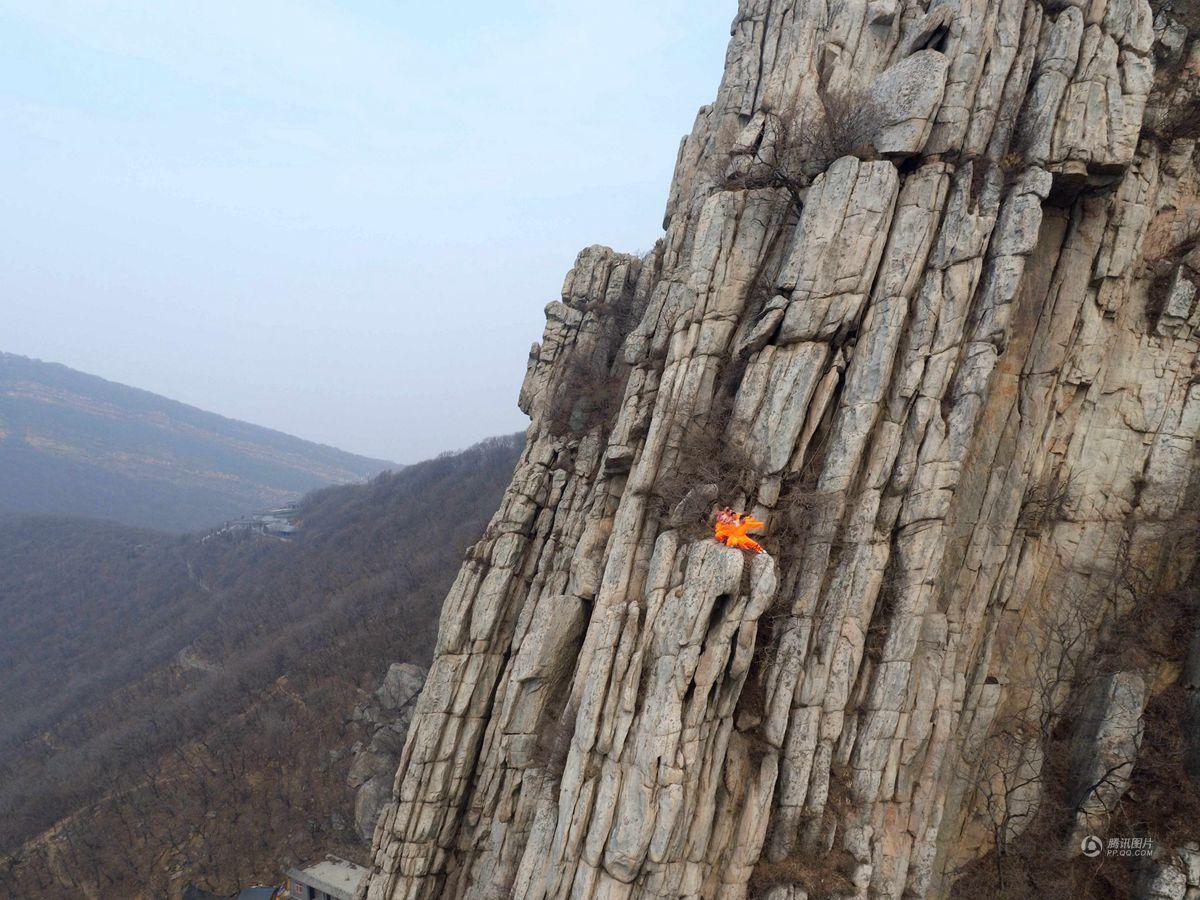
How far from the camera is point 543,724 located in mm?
22969

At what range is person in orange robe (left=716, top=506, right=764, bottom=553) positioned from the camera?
1788 cm

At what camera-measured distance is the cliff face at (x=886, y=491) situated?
1739 cm

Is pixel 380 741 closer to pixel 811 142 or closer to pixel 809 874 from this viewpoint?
pixel 809 874

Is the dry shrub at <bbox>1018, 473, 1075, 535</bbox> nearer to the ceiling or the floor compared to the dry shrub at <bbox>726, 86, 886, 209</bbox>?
nearer to the floor

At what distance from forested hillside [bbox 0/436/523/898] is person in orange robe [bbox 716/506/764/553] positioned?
117ft

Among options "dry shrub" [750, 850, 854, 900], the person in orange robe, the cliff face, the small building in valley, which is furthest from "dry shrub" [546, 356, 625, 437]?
the small building in valley

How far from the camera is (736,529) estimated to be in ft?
59.3

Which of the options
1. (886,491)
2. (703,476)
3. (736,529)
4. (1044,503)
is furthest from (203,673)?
(1044,503)

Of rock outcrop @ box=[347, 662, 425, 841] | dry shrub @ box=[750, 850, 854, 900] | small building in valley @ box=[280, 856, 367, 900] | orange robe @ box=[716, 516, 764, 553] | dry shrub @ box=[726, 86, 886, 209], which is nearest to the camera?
dry shrub @ box=[750, 850, 854, 900]

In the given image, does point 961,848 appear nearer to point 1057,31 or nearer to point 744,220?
point 744,220

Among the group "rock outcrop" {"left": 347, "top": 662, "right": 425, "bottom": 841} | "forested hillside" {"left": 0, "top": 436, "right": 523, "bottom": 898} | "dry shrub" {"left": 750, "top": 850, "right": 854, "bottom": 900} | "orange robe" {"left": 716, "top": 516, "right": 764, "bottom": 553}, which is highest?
"orange robe" {"left": 716, "top": 516, "right": 764, "bottom": 553}

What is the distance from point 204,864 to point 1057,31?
63494 millimetres

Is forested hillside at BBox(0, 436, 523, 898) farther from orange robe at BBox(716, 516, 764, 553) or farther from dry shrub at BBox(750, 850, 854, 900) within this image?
dry shrub at BBox(750, 850, 854, 900)

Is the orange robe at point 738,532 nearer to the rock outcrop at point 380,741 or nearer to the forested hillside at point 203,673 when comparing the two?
the rock outcrop at point 380,741
